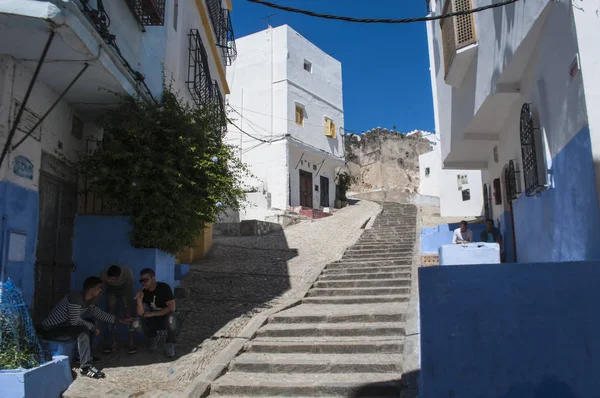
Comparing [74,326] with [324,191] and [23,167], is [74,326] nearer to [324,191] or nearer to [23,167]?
[23,167]

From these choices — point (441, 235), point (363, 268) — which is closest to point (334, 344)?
point (363, 268)

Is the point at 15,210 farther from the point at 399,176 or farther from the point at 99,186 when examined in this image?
the point at 399,176

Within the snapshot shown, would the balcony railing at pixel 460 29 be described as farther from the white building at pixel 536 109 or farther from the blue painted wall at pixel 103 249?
the blue painted wall at pixel 103 249

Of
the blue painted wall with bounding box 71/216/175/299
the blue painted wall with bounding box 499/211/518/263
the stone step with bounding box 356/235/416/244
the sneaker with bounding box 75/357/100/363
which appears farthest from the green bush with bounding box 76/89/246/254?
the stone step with bounding box 356/235/416/244

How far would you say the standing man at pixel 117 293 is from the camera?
624cm

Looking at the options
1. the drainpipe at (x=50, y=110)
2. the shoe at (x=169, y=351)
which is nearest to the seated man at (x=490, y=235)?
the shoe at (x=169, y=351)

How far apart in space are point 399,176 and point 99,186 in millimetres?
33372

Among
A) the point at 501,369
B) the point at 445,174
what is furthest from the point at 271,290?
the point at 445,174

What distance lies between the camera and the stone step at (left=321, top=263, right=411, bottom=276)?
9.89m

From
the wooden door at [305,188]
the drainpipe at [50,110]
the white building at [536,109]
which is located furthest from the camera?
the wooden door at [305,188]

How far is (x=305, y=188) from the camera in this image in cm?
2412

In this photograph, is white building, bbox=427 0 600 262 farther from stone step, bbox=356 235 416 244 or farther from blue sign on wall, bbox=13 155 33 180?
blue sign on wall, bbox=13 155 33 180

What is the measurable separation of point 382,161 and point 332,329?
32.2 m

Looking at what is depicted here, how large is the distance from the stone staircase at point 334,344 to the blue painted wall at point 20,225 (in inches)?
95.8
